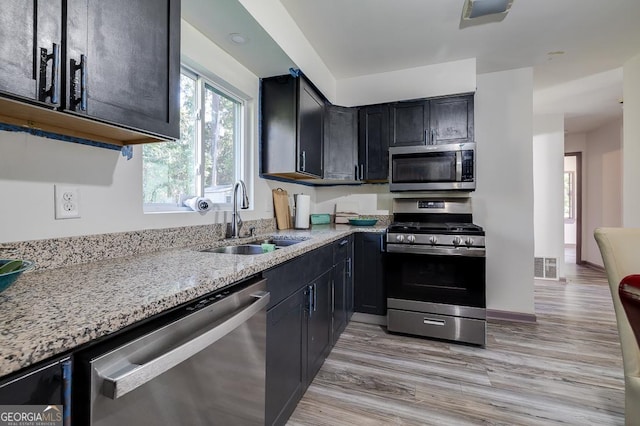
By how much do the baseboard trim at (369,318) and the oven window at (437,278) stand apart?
313 millimetres

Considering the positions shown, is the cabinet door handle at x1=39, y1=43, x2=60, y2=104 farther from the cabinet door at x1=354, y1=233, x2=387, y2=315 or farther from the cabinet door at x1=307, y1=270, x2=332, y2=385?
the cabinet door at x1=354, y1=233, x2=387, y2=315

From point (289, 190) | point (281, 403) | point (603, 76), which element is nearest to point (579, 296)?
point (603, 76)

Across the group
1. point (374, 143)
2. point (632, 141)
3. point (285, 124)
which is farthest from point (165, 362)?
point (632, 141)

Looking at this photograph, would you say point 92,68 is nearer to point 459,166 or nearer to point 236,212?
point 236,212

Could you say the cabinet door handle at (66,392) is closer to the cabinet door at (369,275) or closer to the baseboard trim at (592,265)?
the cabinet door at (369,275)

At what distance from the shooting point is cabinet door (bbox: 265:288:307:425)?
4.35 feet

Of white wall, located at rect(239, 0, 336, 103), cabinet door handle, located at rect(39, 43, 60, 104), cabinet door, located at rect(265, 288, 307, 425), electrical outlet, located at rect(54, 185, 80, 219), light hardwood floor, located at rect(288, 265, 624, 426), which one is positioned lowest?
light hardwood floor, located at rect(288, 265, 624, 426)

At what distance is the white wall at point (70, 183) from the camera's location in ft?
3.29

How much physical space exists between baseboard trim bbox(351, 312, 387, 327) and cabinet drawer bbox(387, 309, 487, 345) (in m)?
0.17

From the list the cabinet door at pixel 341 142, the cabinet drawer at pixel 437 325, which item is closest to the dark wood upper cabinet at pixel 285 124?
the cabinet door at pixel 341 142

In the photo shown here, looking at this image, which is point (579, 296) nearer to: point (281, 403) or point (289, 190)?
point (289, 190)

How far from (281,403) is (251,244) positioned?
3.03 ft

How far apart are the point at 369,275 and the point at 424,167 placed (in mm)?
1167

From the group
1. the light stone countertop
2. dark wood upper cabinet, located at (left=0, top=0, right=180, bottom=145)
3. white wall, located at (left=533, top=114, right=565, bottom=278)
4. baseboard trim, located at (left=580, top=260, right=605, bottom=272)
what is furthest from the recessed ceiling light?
baseboard trim, located at (left=580, top=260, right=605, bottom=272)
